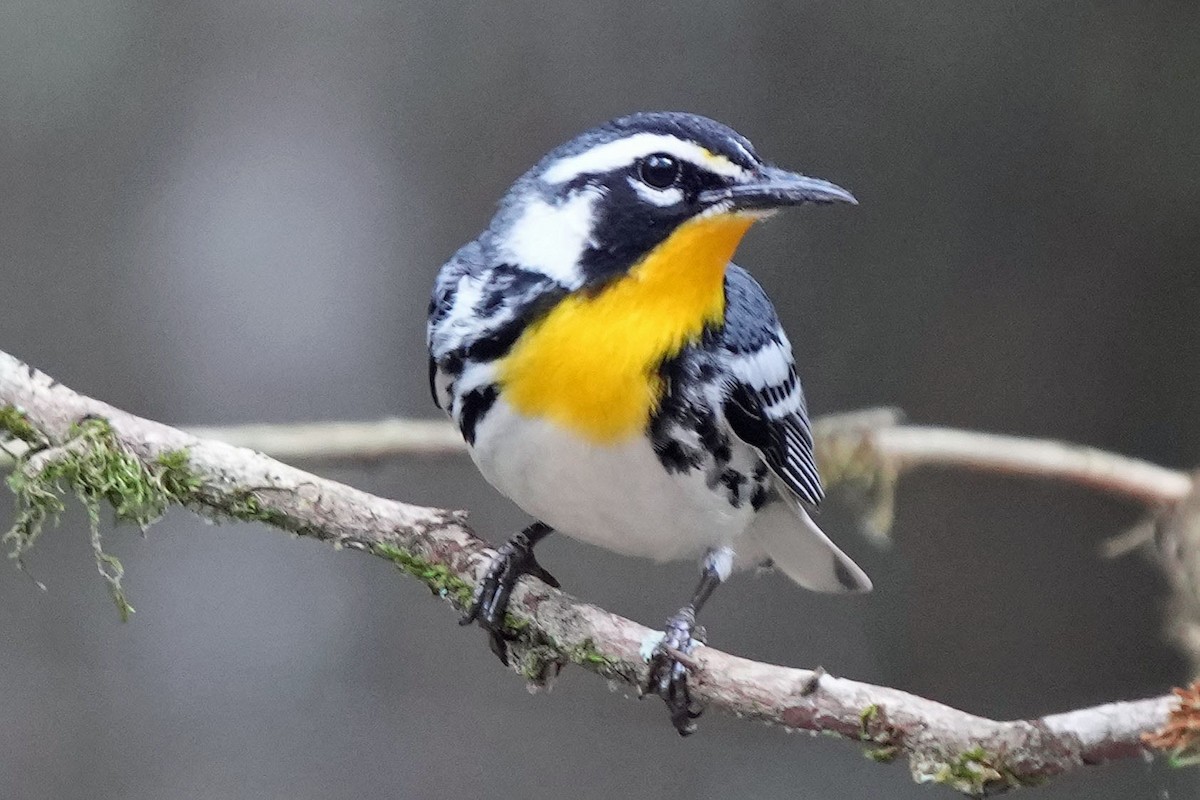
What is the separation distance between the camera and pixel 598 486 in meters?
1.19

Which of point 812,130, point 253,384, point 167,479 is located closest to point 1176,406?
point 812,130

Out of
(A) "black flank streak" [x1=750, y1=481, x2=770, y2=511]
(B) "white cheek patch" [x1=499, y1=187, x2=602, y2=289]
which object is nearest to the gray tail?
(A) "black flank streak" [x1=750, y1=481, x2=770, y2=511]

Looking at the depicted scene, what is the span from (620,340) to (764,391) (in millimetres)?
215

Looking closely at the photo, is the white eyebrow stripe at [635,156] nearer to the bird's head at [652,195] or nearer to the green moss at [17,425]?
the bird's head at [652,195]

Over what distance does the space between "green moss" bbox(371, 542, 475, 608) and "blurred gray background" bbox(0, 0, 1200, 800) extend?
998 mm

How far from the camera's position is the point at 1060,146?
2.47 m

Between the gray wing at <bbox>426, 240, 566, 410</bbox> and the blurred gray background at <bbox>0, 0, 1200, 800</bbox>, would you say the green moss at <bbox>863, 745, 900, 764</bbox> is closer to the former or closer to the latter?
the gray wing at <bbox>426, 240, 566, 410</bbox>

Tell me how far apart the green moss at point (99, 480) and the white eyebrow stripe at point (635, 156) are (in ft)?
1.71

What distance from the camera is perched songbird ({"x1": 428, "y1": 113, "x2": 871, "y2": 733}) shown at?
3.78ft

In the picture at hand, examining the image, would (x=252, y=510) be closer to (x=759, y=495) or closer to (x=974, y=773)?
(x=759, y=495)

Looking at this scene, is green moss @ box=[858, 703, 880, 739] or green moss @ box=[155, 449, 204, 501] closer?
green moss @ box=[858, 703, 880, 739]

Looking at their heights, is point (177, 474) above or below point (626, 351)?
below

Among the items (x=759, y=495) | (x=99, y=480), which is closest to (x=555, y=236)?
(x=759, y=495)

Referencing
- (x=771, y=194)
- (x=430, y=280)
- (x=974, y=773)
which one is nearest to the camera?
(x=974, y=773)
